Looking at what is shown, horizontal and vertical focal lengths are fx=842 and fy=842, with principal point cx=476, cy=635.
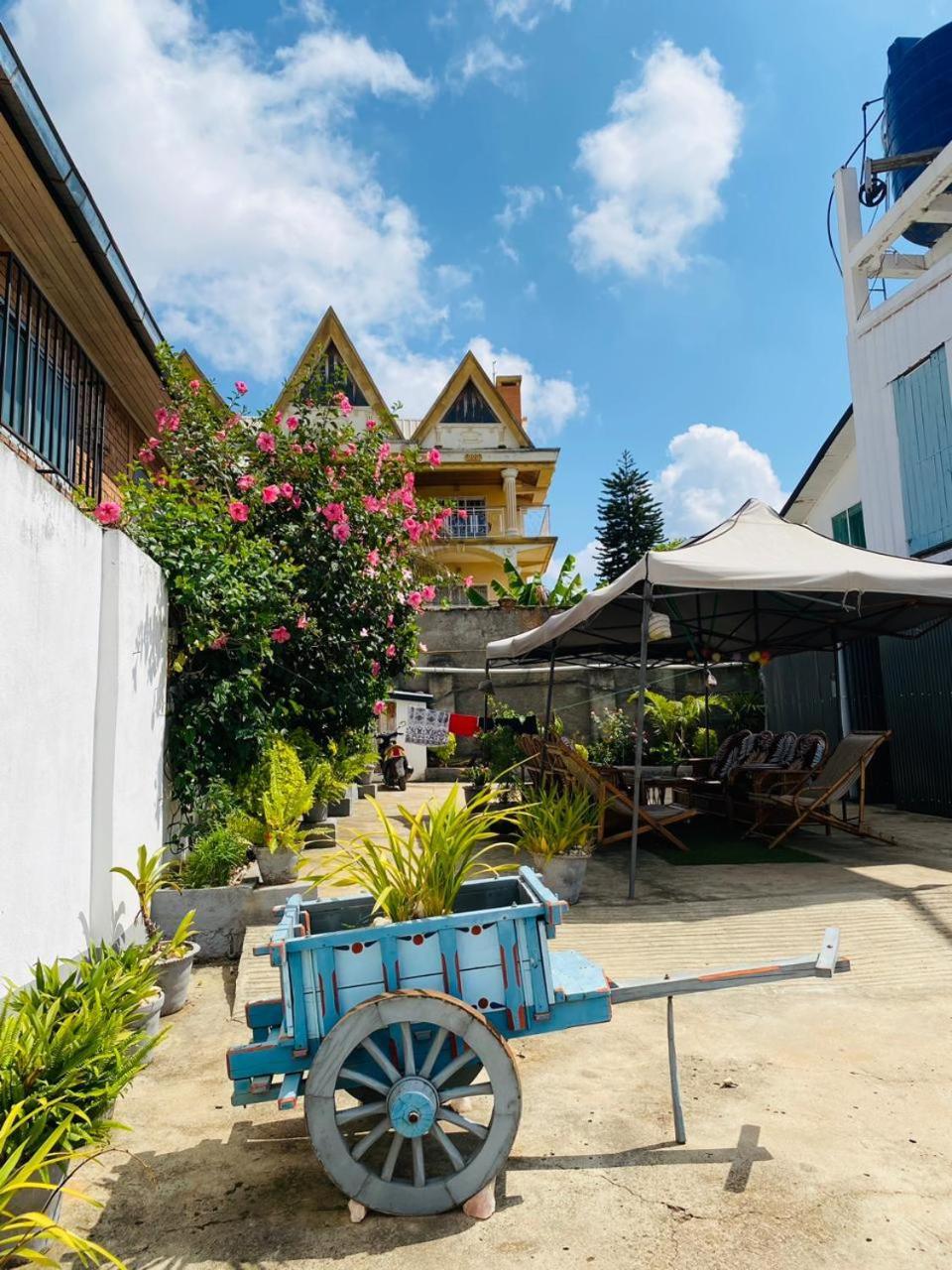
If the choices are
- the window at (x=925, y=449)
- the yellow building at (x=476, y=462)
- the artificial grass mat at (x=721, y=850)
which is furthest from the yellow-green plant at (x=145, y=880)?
the yellow building at (x=476, y=462)

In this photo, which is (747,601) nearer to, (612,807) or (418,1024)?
(612,807)

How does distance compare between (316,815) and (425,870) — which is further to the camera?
(316,815)

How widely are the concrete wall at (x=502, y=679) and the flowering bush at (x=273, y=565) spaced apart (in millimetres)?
8257

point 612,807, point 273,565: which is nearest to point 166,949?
point 273,565

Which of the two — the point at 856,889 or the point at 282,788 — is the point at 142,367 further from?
the point at 856,889

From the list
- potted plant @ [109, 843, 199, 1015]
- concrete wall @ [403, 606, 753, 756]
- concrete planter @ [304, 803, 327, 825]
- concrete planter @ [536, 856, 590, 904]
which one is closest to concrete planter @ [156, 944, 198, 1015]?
potted plant @ [109, 843, 199, 1015]

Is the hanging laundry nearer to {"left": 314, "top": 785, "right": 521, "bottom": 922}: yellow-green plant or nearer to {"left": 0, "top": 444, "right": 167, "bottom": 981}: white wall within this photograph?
{"left": 0, "top": 444, "right": 167, "bottom": 981}: white wall

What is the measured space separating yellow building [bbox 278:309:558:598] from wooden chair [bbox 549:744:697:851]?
813 inches

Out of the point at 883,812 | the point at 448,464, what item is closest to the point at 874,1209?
the point at 883,812

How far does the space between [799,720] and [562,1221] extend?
40.0 ft

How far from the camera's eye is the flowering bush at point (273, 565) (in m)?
5.71

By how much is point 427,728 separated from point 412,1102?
11.3 m

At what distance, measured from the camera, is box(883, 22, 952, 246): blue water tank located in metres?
14.3

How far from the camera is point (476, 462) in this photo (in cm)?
2938
